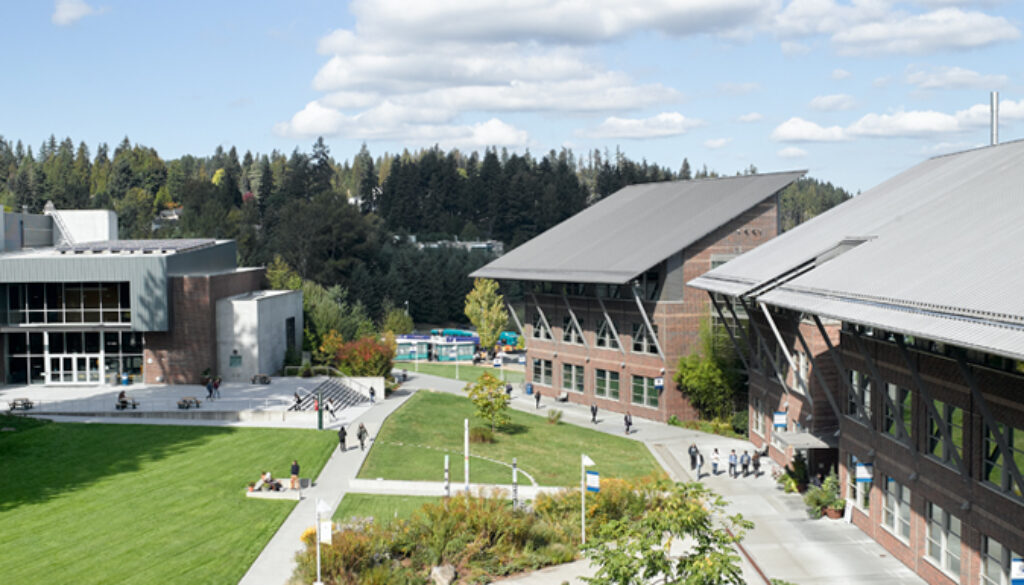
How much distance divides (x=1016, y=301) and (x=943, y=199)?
14.8 m

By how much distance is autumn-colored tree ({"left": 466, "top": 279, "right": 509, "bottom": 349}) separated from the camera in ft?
336

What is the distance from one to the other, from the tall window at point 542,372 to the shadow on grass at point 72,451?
25.6 meters

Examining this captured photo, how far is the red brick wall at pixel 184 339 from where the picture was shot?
194 feet

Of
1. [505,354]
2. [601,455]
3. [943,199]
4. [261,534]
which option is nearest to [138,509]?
[261,534]

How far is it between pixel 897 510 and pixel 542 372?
39.1 m

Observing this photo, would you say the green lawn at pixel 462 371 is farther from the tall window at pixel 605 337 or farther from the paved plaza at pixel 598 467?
the tall window at pixel 605 337

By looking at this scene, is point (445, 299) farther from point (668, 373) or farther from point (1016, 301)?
point (1016, 301)

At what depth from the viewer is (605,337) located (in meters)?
62.3

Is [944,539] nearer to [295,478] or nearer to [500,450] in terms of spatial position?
[295,478]

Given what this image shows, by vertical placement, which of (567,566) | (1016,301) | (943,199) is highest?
(943,199)

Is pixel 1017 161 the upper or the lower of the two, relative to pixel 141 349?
upper

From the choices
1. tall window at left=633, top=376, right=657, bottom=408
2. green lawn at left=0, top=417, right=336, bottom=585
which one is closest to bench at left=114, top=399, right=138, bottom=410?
green lawn at left=0, top=417, right=336, bottom=585

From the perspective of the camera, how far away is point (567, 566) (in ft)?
97.3

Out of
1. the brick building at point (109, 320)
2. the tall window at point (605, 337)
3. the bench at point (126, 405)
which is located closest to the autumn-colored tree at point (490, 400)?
the tall window at point (605, 337)
